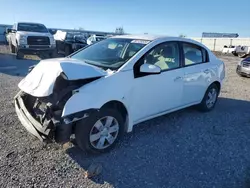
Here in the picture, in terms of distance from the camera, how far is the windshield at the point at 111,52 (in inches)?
155

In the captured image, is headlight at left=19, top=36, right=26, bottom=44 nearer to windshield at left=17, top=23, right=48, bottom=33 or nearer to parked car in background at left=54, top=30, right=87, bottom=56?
windshield at left=17, top=23, right=48, bottom=33

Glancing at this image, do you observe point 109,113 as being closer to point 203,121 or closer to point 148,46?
point 148,46

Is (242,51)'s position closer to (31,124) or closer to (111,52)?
(111,52)

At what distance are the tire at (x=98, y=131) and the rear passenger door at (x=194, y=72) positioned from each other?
Result: 1.79m

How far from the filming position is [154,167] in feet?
10.7

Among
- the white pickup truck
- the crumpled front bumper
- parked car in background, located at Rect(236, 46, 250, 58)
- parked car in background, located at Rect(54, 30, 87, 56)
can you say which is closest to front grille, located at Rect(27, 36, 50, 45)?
the white pickup truck

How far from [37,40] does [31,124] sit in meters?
12.0

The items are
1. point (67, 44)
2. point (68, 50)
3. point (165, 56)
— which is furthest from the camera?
point (67, 44)

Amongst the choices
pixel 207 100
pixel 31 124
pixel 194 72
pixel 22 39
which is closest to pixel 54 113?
pixel 31 124

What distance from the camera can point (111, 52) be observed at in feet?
14.1

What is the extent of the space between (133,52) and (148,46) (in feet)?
0.93

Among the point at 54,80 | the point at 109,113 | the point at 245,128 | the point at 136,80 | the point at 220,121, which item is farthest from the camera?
the point at 220,121

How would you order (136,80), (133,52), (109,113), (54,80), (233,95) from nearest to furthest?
(54,80), (109,113), (136,80), (133,52), (233,95)

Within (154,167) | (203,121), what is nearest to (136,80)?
(154,167)
